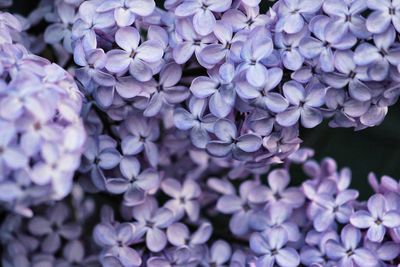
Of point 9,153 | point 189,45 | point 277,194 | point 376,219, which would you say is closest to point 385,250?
point 376,219

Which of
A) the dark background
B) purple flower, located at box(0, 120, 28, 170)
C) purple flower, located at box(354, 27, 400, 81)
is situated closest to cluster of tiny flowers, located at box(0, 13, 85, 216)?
purple flower, located at box(0, 120, 28, 170)

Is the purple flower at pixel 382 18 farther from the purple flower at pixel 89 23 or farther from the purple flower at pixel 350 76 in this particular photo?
the purple flower at pixel 89 23

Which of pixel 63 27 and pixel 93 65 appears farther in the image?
pixel 63 27

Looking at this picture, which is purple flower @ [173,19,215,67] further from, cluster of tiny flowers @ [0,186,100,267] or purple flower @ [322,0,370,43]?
cluster of tiny flowers @ [0,186,100,267]

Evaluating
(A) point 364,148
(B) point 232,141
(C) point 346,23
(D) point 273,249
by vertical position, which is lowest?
(A) point 364,148

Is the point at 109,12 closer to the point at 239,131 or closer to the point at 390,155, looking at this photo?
the point at 239,131

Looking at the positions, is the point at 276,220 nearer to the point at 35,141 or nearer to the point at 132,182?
the point at 132,182
